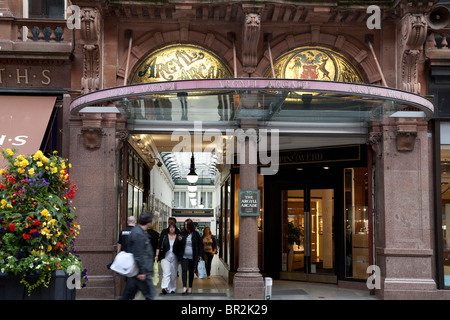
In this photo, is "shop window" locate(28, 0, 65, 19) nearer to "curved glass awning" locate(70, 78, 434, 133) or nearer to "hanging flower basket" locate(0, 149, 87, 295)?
"curved glass awning" locate(70, 78, 434, 133)

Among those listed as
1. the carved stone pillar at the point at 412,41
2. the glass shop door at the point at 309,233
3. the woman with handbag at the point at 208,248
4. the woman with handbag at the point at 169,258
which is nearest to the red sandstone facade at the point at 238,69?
the carved stone pillar at the point at 412,41

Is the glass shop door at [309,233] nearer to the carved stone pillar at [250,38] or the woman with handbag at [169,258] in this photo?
the woman with handbag at [169,258]

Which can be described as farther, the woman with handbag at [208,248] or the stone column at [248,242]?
the woman with handbag at [208,248]

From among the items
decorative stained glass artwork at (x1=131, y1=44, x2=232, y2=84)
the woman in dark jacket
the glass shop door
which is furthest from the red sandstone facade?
the glass shop door

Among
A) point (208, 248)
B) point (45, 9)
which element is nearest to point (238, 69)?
point (45, 9)

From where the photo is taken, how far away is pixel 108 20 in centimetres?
1385

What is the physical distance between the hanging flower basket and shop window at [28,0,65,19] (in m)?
6.09

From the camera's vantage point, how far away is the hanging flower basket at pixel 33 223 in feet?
28.5

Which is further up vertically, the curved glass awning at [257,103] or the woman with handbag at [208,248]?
the curved glass awning at [257,103]

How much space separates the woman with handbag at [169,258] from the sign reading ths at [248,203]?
Result: 1.94m

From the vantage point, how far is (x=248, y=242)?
533 inches

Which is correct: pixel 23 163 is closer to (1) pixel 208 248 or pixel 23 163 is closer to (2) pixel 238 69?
(2) pixel 238 69

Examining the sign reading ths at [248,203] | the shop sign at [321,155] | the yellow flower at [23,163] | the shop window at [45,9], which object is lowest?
the sign reading ths at [248,203]

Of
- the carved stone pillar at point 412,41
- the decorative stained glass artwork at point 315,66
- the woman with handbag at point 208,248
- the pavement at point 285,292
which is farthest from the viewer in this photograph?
the woman with handbag at point 208,248
